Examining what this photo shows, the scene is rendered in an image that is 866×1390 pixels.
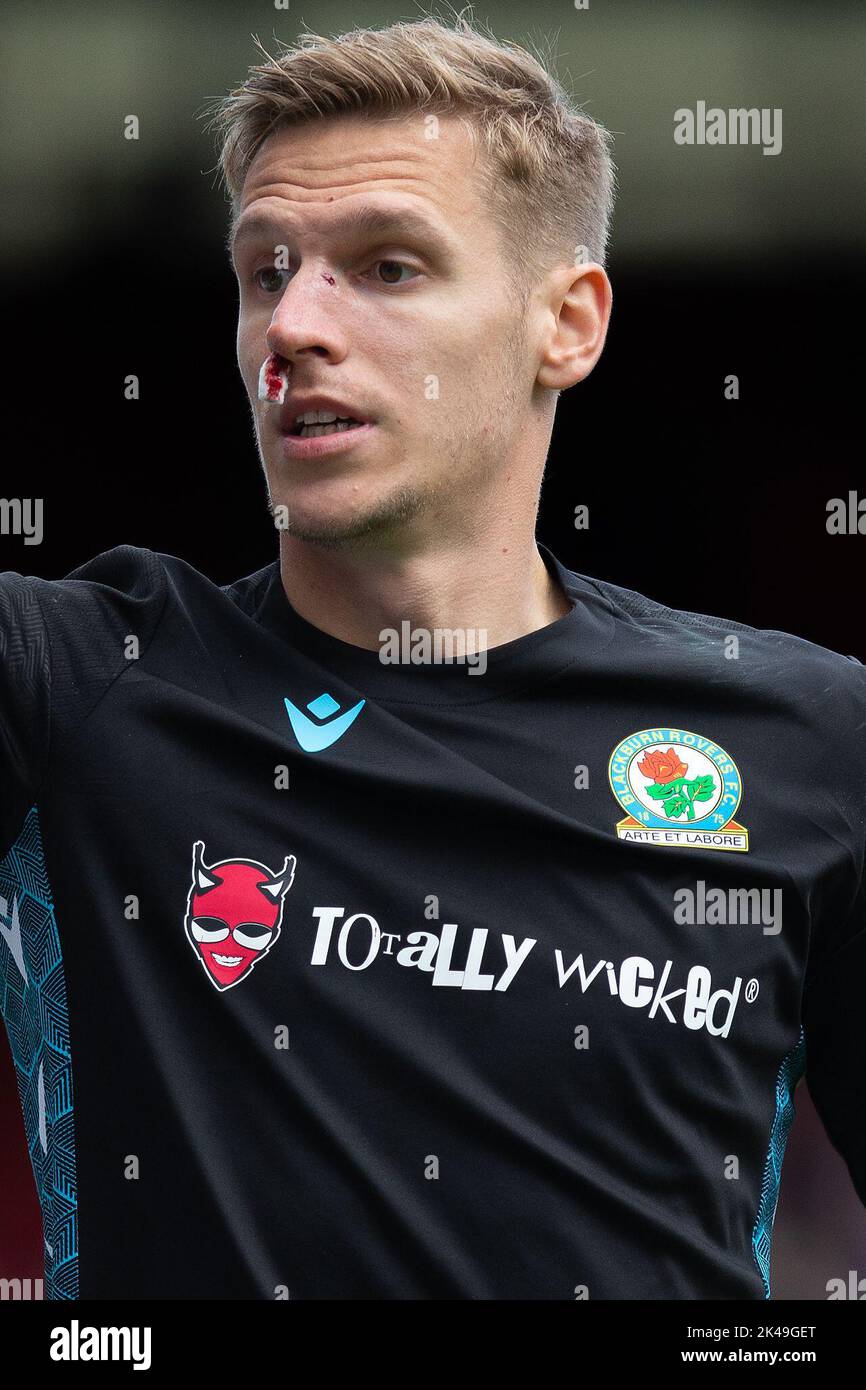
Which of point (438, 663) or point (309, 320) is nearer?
point (309, 320)

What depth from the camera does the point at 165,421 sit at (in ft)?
13.6

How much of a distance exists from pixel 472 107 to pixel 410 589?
648 mm

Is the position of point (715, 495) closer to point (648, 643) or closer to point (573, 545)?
point (573, 545)

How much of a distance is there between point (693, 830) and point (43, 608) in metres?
0.87

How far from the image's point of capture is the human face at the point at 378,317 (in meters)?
1.94

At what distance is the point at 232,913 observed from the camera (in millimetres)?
1842

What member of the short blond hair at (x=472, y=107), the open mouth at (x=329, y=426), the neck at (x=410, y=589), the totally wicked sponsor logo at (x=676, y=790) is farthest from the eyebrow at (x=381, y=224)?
the totally wicked sponsor logo at (x=676, y=790)

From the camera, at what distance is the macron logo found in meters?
1.94

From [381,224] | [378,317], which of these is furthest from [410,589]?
[381,224]

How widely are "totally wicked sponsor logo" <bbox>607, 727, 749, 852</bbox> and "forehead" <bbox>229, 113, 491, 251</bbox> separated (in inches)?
28.1

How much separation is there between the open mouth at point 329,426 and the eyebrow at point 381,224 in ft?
0.77

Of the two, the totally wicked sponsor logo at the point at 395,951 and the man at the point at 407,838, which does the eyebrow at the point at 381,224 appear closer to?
the man at the point at 407,838

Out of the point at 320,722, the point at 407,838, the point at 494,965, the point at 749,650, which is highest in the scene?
the point at 749,650

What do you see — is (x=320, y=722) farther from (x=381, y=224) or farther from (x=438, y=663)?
(x=381, y=224)
